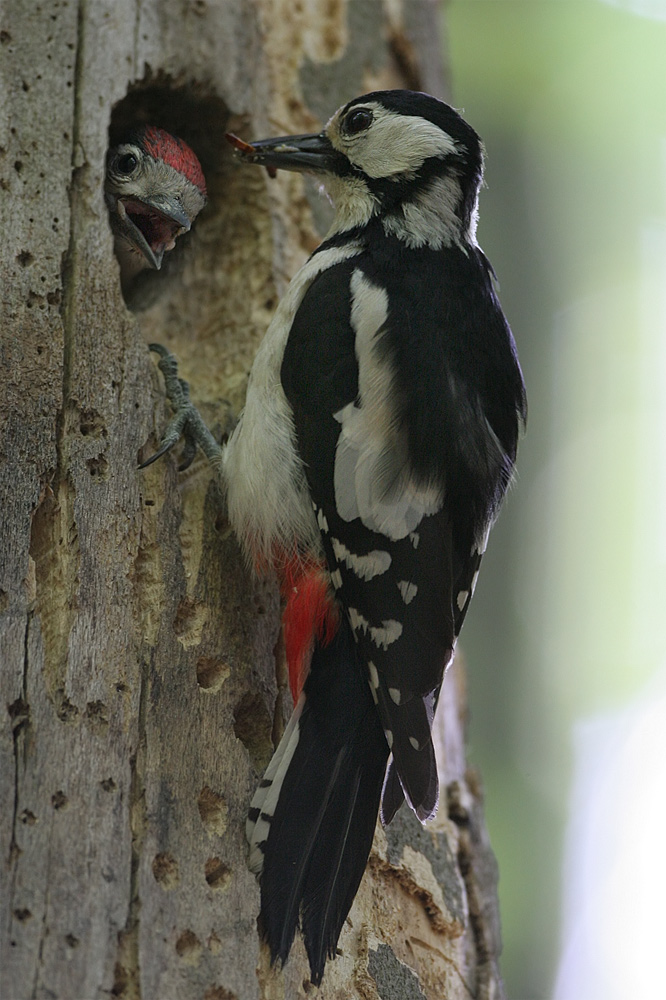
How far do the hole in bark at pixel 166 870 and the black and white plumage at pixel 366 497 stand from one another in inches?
5.0

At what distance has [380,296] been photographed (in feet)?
6.49

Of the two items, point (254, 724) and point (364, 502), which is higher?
point (364, 502)

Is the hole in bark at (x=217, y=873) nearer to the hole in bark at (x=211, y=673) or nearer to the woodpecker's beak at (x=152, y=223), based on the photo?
the hole in bark at (x=211, y=673)

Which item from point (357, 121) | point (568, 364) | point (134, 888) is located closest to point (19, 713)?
point (134, 888)

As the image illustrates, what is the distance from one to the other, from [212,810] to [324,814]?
0.57 ft

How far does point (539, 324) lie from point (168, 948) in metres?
3.59

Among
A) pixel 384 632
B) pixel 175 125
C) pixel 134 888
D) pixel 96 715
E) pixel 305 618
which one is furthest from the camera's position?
pixel 175 125

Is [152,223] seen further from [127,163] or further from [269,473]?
[269,473]

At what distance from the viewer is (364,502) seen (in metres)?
1.82

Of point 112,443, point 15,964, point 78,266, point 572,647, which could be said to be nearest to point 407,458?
point 112,443

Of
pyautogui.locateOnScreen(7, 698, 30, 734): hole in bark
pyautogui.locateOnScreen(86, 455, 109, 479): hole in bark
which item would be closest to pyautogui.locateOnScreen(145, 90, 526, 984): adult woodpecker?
pyautogui.locateOnScreen(86, 455, 109, 479): hole in bark

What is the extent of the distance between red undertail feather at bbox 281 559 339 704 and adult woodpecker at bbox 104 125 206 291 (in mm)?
780

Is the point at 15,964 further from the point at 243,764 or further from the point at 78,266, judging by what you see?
the point at 78,266

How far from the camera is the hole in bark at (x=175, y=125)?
2.31m
